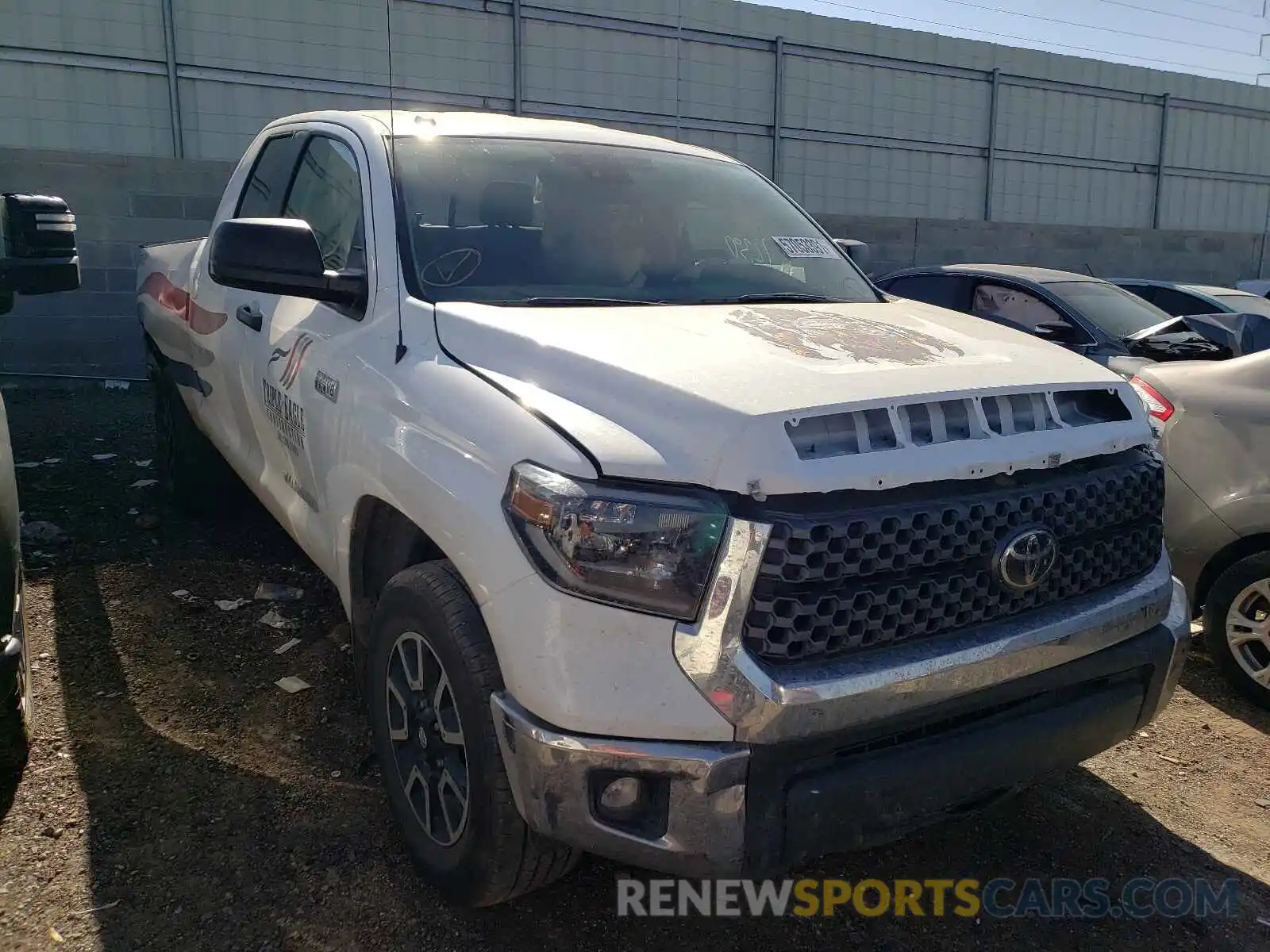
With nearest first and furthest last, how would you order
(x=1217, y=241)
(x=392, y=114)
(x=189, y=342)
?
(x=392, y=114), (x=189, y=342), (x=1217, y=241)

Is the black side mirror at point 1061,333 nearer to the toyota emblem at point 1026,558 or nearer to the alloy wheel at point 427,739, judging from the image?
the toyota emblem at point 1026,558

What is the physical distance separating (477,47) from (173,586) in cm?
978

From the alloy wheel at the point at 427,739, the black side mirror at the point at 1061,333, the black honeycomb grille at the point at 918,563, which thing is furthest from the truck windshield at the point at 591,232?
the black side mirror at the point at 1061,333

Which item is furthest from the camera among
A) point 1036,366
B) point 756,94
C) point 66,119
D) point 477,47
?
point 756,94

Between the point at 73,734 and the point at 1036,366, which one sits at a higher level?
the point at 1036,366

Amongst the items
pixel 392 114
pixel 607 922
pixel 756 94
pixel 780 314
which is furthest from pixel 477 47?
pixel 607 922

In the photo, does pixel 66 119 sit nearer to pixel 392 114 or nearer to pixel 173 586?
pixel 173 586

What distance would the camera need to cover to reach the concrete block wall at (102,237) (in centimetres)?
924

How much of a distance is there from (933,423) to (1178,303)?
8291 millimetres

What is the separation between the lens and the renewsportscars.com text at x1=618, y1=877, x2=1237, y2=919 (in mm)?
2580

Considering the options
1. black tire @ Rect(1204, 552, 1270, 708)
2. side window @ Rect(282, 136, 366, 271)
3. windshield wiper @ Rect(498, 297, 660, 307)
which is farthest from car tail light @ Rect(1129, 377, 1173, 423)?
side window @ Rect(282, 136, 366, 271)

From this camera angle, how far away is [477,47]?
12477 millimetres

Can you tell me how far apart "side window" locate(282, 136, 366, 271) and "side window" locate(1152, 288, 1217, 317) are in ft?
24.8

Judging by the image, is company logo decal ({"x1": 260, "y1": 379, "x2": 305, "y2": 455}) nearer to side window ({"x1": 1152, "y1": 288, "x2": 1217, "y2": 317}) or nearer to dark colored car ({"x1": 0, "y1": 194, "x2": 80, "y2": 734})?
dark colored car ({"x1": 0, "y1": 194, "x2": 80, "y2": 734})
